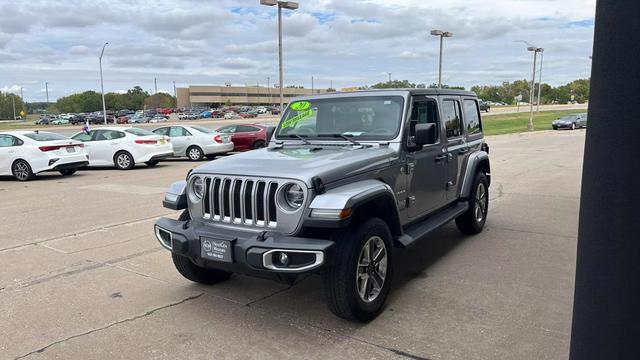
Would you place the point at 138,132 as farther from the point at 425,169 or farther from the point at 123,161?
the point at 425,169

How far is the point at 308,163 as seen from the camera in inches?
165

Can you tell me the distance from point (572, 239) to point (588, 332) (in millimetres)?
5356

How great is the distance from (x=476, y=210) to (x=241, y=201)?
396 centimetres

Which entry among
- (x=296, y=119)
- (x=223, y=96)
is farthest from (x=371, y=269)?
(x=223, y=96)

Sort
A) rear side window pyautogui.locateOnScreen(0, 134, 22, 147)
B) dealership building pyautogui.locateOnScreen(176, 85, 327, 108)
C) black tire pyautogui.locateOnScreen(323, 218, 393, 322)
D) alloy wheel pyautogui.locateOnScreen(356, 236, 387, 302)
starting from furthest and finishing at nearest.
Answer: dealership building pyautogui.locateOnScreen(176, 85, 327, 108) → rear side window pyautogui.locateOnScreen(0, 134, 22, 147) → alloy wheel pyautogui.locateOnScreen(356, 236, 387, 302) → black tire pyautogui.locateOnScreen(323, 218, 393, 322)

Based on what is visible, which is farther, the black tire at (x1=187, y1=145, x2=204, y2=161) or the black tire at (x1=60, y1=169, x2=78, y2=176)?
the black tire at (x1=187, y1=145, x2=204, y2=161)

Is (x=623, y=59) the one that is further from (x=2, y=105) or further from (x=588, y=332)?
(x=2, y=105)

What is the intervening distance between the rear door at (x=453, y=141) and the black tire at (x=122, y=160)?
488 inches

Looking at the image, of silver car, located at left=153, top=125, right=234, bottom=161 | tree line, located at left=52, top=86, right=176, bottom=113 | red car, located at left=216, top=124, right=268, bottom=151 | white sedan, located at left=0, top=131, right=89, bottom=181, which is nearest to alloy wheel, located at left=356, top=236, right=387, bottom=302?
white sedan, located at left=0, top=131, right=89, bottom=181

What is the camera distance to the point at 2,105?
395ft

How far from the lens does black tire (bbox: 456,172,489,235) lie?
670cm

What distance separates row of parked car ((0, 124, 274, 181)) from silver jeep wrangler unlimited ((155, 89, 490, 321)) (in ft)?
17.3

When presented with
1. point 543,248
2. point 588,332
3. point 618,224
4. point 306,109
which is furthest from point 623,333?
point 543,248

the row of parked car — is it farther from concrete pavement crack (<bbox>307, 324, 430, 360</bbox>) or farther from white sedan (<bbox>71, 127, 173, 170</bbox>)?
concrete pavement crack (<bbox>307, 324, 430, 360</bbox>)
